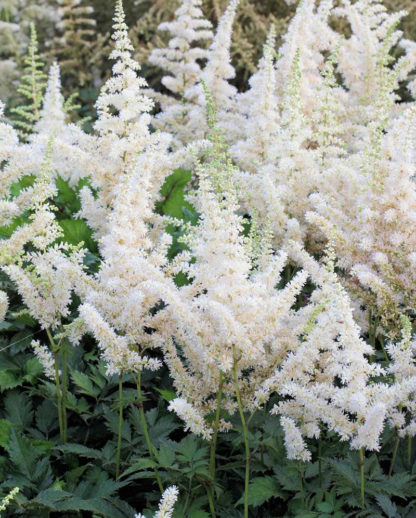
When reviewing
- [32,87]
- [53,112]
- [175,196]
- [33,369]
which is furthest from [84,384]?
[32,87]

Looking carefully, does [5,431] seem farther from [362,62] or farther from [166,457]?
[362,62]

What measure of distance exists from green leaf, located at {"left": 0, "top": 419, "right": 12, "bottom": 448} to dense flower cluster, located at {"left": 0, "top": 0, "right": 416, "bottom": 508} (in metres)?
0.35

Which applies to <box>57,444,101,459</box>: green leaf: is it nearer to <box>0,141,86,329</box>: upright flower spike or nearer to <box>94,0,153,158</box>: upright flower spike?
<box>0,141,86,329</box>: upright flower spike

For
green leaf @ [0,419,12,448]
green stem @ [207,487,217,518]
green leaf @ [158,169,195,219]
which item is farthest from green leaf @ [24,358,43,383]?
green leaf @ [158,169,195,219]

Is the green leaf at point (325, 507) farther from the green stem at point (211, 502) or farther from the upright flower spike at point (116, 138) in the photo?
the upright flower spike at point (116, 138)

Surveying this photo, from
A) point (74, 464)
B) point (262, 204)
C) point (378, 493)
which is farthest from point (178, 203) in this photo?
point (378, 493)

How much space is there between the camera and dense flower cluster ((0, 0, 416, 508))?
275 cm

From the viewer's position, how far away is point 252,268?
410 centimetres

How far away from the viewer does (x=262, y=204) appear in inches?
181

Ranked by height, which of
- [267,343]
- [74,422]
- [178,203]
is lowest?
[74,422]

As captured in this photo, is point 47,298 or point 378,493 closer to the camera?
point 378,493

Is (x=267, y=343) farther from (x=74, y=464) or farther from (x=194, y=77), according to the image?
(x=194, y=77)

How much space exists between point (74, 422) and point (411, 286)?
186 centimetres

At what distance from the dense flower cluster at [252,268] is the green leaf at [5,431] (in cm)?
35
